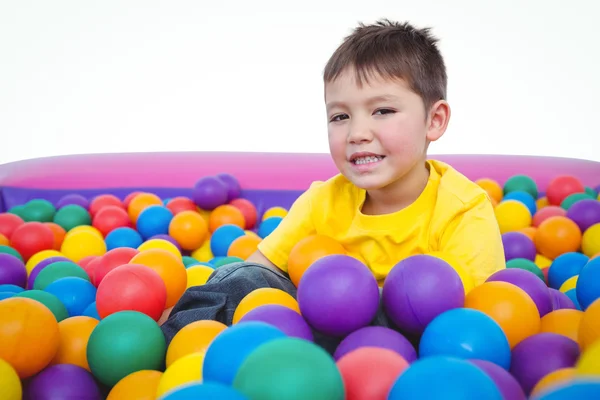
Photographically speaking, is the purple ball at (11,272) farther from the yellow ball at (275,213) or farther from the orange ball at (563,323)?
the orange ball at (563,323)

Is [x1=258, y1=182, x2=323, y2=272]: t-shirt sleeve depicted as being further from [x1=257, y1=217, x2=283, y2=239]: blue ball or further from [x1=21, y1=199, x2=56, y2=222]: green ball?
[x1=21, y1=199, x2=56, y2=222]: green ball

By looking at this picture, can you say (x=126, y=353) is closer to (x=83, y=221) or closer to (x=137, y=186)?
(x=83, y=221)

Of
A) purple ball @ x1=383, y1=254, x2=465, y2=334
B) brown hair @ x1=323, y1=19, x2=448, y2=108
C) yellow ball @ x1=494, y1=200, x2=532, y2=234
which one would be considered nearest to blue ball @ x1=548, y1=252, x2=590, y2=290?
yellow ball @ x1=494, y1=200, x2=532, y2=234

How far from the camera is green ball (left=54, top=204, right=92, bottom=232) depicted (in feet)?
6.29

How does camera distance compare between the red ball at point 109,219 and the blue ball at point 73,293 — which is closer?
the blue ball at point 73,293

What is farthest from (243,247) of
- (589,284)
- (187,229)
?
(589,284)

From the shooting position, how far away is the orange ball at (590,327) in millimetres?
681

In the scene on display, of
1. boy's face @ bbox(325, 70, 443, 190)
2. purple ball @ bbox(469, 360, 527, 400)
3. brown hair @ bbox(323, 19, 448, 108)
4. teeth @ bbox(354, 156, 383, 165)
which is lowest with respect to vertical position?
purple ball @ bbox(469, 360, 527, 400)

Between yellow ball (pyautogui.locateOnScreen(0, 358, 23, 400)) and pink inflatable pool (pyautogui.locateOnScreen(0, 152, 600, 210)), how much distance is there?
4.63 feet

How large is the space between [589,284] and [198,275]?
74 centimetres

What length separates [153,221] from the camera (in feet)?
5.99

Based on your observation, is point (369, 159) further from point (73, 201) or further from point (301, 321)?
point (73, 201)

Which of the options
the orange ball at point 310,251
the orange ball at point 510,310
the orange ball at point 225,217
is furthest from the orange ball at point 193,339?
the orange ball at point 225,217

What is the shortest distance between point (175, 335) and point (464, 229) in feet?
1.70
